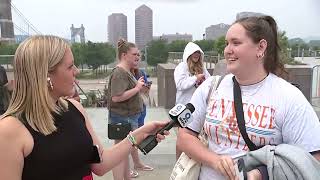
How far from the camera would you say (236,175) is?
1.83 metres

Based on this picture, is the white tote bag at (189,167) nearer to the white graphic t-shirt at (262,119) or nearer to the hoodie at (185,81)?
the white graphic t-shirt at (262,119)

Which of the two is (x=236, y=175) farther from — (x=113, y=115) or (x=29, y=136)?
(x=113, y=115)

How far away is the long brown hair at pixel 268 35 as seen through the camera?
82.7 inches

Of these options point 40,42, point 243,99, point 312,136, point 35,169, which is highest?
point 40,42

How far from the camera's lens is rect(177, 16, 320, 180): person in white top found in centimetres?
193

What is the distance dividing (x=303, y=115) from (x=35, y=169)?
1.30 metres

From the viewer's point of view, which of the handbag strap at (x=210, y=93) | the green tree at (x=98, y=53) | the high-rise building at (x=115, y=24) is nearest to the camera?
the handbag strap at (x=210, y=93)

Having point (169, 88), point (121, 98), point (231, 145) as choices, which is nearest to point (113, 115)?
point (121, 98)

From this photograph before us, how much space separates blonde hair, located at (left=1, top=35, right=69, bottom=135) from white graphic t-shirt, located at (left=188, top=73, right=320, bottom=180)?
86 cm

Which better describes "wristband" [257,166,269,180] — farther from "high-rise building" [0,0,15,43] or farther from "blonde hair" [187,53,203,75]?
"high-rise building" [0,0,15,43]

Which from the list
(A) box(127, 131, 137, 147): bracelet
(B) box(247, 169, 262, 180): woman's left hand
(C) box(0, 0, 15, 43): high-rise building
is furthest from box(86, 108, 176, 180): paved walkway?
(C) box(0, 0, 15, 43): high-rise building

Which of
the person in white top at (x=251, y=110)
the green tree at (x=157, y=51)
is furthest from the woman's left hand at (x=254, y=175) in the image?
the green tree at (x=157, y=51)

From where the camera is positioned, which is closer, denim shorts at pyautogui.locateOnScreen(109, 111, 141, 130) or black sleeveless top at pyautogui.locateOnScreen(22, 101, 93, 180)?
black sleeveless top at pyautogui.locateOnScreen(22, 101, 93, 180)

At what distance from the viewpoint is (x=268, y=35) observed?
213 cm
